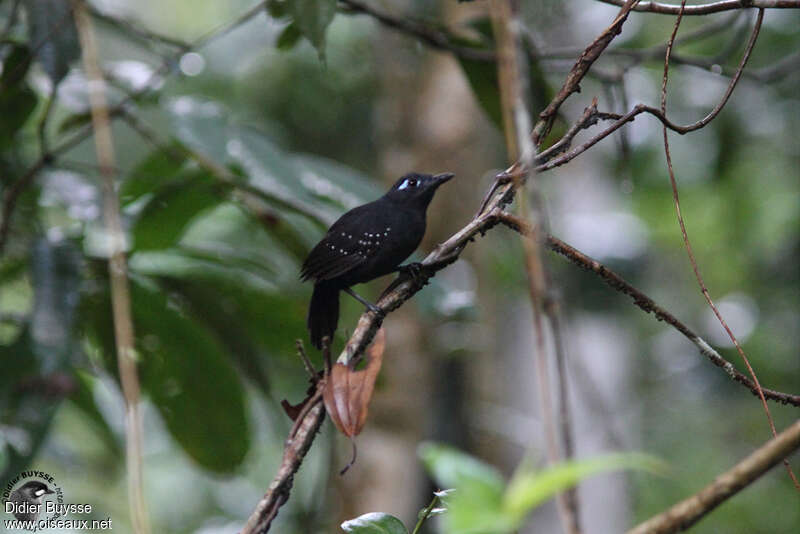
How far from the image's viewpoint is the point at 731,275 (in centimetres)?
703

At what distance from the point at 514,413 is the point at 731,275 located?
2.85 m

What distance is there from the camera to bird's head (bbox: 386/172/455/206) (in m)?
2.51

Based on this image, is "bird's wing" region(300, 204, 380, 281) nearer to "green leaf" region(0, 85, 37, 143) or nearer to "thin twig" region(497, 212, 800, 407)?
"thin twig" region(497, 212, 800, 407)

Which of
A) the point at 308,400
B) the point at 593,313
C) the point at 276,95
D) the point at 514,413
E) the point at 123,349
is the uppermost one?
the point at 276,95

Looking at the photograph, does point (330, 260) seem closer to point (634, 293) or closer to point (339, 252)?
point (339, 252)

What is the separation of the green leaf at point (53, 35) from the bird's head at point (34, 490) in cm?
100

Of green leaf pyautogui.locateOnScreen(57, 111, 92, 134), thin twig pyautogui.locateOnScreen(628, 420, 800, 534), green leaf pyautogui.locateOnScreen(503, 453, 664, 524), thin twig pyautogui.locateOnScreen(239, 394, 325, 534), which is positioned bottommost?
thin twig pyautogui.locateOnScreen(628, 420, 800, 534)

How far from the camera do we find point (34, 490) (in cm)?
193

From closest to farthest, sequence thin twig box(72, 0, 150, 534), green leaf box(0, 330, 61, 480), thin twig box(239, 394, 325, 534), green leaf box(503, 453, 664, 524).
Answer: green leaf box(503, 453, 664, 524), thin twig box(72, 0, 150, 534), thin twig box(239, 394, 325, 534), green leaf box(0, 330, 61, 480)

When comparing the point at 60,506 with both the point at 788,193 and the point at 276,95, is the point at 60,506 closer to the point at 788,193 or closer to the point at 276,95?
the point at 276,95

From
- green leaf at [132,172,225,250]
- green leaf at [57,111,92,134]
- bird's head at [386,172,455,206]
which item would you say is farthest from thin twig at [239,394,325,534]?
green leaf at [57,111,92,134]

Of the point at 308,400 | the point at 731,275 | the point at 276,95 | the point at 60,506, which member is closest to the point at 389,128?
the point at 276,95

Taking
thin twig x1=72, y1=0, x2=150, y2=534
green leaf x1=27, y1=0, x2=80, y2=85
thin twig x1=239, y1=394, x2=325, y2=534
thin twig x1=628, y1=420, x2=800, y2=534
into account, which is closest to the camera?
thin twig x1=628, y1=420, x2=800, y2=534

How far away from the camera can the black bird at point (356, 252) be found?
2217 mm
